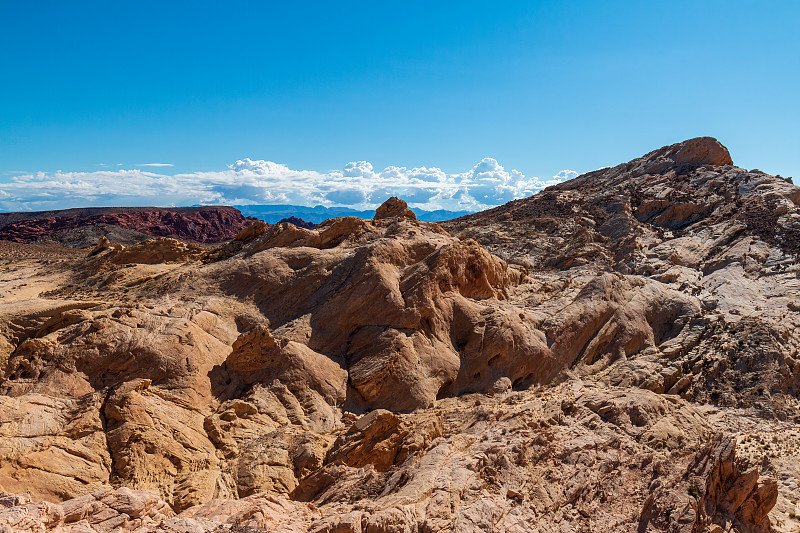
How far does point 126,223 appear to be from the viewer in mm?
140000

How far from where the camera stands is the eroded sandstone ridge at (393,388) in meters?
12.2

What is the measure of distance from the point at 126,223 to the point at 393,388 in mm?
140895

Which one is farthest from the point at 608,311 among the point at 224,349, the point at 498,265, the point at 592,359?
the point at 224,349

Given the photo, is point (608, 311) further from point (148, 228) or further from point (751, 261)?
point (148, 228)

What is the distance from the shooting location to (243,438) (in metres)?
16.5

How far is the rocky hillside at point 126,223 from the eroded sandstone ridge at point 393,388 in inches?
3592

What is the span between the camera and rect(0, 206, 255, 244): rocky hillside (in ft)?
381

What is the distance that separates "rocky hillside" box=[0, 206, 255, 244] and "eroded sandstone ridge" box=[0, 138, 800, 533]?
3592 inches

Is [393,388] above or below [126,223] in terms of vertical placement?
below

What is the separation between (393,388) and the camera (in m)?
20.6

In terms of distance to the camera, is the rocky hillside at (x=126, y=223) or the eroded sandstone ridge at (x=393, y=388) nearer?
the eroded sandstone ridge at (x=393, y=388)

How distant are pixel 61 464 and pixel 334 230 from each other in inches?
735

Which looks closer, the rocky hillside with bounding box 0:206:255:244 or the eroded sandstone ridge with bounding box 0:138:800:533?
the eroded sandstone ridge with bounding box 0:138:800:533

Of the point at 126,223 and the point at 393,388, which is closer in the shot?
the point at 393,388
